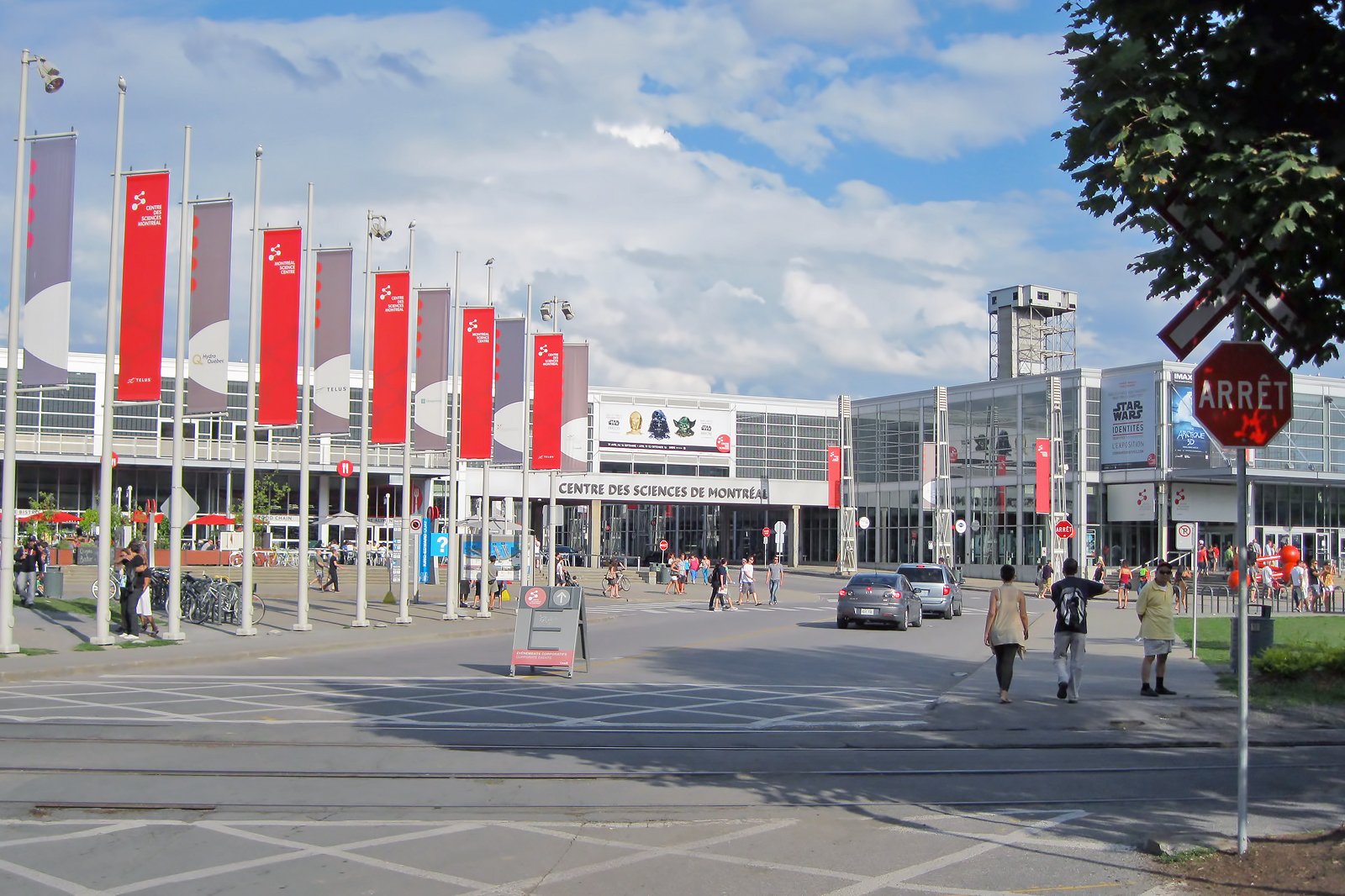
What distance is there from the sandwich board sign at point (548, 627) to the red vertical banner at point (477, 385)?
536 inches

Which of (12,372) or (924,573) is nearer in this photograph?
(12,372)

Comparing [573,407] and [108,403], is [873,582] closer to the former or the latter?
[573,407]

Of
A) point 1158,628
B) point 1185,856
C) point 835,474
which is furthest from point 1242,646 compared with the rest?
point 835,474

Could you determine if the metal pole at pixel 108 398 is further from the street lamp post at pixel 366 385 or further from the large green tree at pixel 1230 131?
the large green tree at pixel 1230 131

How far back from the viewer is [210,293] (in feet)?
79.0

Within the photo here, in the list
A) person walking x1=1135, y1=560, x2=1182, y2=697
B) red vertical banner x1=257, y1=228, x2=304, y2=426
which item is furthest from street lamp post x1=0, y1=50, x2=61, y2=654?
person walking x1=1135, y1=560, x2=1182, y2=697

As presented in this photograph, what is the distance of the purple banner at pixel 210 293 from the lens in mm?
24016

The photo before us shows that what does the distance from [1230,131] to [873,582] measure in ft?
83.9

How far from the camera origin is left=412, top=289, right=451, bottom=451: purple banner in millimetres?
30391

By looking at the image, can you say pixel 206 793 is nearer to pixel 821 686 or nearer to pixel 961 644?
pixel 821 686

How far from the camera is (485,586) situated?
110ft

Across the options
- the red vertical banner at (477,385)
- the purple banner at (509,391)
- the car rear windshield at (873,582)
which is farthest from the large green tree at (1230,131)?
the purple banner at (509,391)

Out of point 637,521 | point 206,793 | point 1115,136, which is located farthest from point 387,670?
point 637,521

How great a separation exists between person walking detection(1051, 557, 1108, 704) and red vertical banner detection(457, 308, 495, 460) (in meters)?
19.3
